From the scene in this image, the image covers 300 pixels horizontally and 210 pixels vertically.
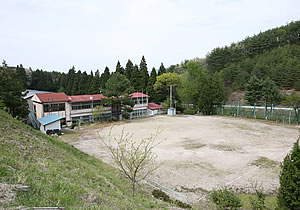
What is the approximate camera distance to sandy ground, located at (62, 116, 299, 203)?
30.6 ft

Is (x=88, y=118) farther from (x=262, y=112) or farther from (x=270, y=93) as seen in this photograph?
(x=270, y=93)

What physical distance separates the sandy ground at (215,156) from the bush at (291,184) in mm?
3408

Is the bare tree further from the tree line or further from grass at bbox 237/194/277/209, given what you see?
the tree line

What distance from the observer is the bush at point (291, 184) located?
5148 millimetres

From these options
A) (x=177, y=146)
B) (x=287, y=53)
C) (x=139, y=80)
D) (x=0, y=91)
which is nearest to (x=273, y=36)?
(x=287, y=53)

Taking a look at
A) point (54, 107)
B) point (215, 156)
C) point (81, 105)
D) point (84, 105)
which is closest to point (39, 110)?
point (54, 107)

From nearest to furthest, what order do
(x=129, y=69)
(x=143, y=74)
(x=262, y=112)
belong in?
(x=262, y=112) → (x=143, y=74) → (x=129, y=69)

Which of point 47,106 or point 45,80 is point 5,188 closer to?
point 47,106

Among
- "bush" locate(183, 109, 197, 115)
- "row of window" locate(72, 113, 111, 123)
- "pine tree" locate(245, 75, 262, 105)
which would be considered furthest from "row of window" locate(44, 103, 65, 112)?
"pine tree" locate(245, 75, 262, 105)

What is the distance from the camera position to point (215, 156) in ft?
43.2

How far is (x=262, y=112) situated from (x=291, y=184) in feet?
90.8

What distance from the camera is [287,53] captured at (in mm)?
44188

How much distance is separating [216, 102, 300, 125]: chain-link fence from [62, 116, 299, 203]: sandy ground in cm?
361

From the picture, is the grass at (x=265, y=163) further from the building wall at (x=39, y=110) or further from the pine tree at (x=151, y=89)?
the pine tree at (x=151, y=89)
